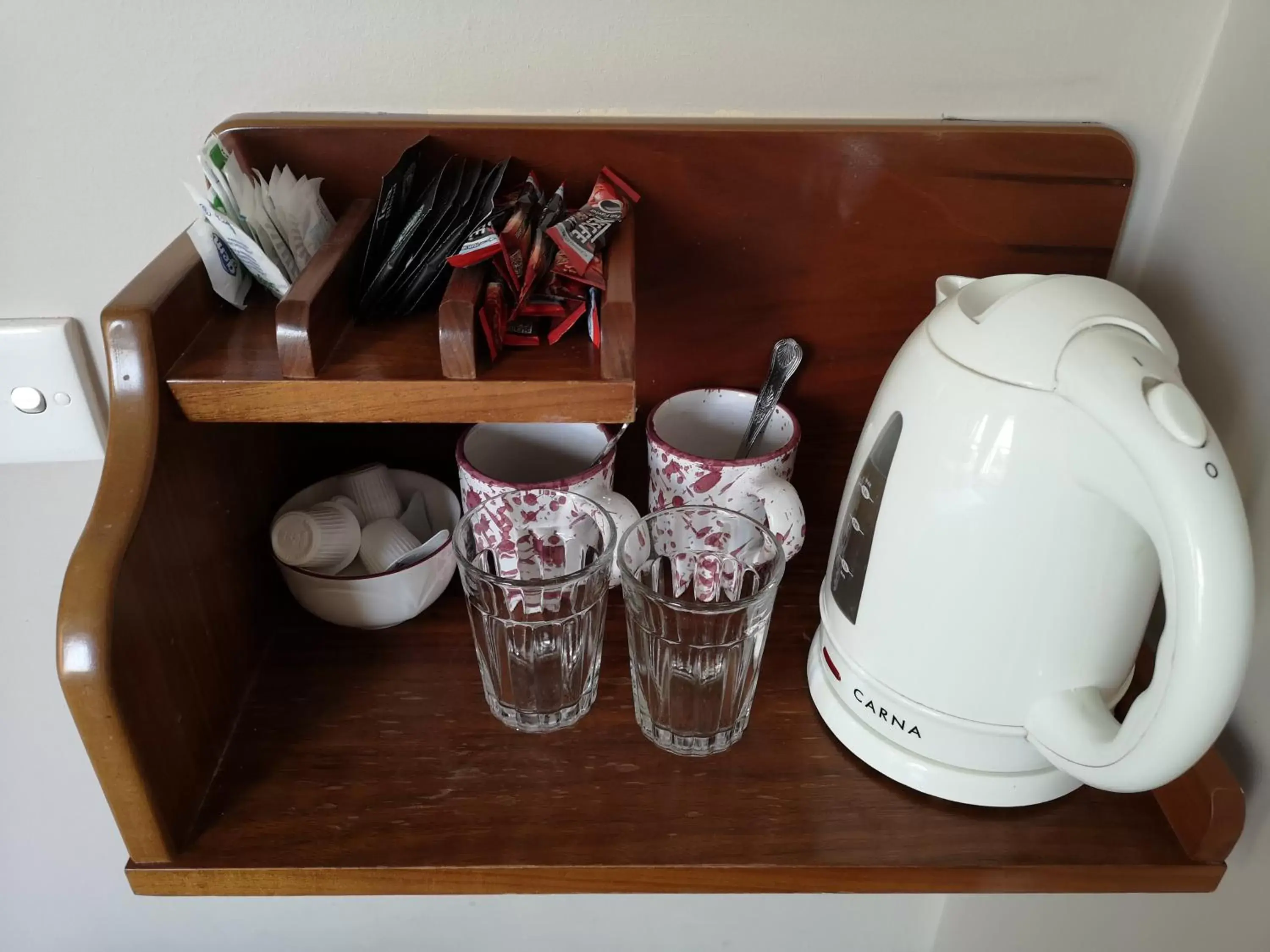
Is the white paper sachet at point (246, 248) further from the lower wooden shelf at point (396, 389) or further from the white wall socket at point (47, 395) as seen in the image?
the white wall socket at point (47, 395)

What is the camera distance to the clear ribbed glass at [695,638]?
497mm

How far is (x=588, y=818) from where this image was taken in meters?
0.47

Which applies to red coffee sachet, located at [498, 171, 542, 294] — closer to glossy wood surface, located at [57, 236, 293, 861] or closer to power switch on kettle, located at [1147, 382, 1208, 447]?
glossy wood surface, located at [57, 236, 293, 861]

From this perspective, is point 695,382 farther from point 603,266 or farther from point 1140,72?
point 1140,72

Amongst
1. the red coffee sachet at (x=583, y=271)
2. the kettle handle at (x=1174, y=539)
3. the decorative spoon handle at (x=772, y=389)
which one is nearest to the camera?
the kettle handle at (x=1174, y=539)

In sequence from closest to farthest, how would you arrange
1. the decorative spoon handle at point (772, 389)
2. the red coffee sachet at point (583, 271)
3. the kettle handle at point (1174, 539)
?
the kettle handle at point (1174, 539) → the red coffee sachet at point (583, 271) → the decorative spoon handle at point (772, 389)

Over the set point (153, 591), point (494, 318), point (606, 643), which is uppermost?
point (494, 318)

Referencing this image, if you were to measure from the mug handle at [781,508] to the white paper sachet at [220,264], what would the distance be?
28cm

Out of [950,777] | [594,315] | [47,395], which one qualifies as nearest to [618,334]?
[594,315]

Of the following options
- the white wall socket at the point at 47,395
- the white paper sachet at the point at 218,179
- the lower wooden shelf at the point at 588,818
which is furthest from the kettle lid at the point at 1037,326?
the white wall socket at the point at 47,395

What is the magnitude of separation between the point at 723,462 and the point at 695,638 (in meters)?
0.09

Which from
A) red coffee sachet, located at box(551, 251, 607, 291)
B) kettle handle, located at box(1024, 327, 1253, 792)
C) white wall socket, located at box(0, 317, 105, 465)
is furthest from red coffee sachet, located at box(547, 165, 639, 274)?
white wall socket, located at box(0, 317, 105, 465)

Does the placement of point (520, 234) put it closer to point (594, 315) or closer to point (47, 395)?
point (594, 315)

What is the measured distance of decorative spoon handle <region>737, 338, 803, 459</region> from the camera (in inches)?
22.8
